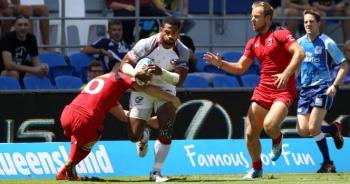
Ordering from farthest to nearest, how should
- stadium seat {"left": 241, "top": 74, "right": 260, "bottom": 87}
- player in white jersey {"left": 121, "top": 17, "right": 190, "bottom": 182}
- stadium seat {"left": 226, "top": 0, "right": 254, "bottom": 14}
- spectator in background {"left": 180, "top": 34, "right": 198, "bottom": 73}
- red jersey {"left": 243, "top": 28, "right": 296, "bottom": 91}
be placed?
stadium seat {"left": 226, "top": 0, "right": 254, "bottom": 14} < stadium seat {"left": 241, "top": 74, "right": 260, "bottom": 87} < spectator in background {"left": 180, "top": 34, "right": 198, "bottom": 73} < red jersey {"left": 243, "top": 28, "right": 296, "bottom": 91} < player in white jersey {"left": 121, "top": 17, "right": 190, "bottom": 182}

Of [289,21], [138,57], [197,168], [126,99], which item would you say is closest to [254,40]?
[138,57]

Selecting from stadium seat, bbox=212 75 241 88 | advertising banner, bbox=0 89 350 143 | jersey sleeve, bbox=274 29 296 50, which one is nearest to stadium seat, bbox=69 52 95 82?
advertising banner, bbox=0 89 350 143

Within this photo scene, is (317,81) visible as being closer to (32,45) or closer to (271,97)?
(271,97)

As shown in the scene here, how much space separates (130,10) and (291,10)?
3038 mm

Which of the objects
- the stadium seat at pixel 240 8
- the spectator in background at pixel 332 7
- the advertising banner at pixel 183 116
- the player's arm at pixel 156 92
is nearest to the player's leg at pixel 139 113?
the player's arm at pixel 156 92

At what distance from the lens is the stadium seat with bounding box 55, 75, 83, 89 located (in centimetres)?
1861

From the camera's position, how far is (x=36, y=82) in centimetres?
1852

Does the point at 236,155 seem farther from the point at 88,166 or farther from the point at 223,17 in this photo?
the point at 223,17

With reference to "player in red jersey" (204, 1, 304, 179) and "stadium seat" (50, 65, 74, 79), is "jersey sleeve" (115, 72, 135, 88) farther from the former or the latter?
"stadium seat" (50, 65, 74, 79)

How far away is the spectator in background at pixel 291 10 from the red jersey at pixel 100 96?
7.34 metres

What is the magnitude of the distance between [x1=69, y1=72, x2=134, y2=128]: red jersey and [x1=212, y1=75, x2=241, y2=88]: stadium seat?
5520 millimetres

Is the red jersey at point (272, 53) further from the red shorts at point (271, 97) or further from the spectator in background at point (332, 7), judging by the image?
the spectator in background at point (332, 7)

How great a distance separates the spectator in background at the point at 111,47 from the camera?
19250 millimetres

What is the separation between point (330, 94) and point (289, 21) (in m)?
4.97
